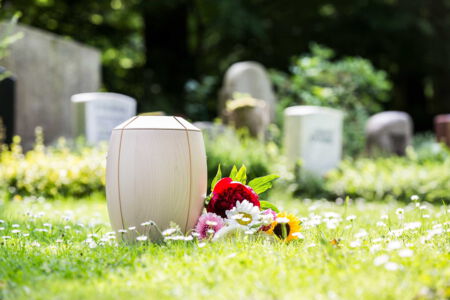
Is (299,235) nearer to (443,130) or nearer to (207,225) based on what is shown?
(207,225)

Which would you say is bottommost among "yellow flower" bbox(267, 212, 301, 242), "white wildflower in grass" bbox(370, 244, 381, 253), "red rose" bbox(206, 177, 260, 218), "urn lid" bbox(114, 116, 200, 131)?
"yellow flower" bbox(267, 212, 301, 242)

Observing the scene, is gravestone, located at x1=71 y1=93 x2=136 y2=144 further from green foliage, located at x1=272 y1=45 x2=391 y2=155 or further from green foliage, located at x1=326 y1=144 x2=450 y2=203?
green foliage, located at x1=272 y1=45 x2=391 y2=155

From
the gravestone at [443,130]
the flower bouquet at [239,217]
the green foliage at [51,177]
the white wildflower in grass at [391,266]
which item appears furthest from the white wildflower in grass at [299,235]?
the gravestone at [443,130]

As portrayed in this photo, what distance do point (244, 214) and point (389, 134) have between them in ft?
33.2

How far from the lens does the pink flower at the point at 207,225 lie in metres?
3.51

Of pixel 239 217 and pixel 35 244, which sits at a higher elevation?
pixel 239 217

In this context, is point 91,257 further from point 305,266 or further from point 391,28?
point 391,28

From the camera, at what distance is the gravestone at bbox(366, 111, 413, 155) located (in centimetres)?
1277

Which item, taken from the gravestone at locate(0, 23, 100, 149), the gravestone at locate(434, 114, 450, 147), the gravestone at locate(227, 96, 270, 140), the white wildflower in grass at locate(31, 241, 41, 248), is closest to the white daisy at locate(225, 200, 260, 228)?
the white wildflower in grass at locate(31, 241, 41, 248)

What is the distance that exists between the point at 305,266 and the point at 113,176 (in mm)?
1462

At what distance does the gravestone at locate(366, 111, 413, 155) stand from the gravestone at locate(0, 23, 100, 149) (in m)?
6.73

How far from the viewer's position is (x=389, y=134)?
1287cm

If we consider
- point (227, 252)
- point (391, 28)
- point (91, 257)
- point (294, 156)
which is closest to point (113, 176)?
point (91, 257)

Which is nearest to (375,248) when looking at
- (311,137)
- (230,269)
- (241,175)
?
(230,269)
